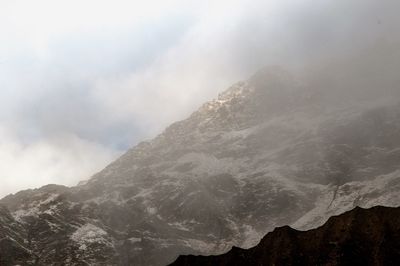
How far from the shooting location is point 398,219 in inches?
4119

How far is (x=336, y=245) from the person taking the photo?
10331 centimetres

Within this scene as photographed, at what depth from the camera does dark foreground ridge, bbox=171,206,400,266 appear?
97938mm

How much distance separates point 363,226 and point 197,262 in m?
33.2

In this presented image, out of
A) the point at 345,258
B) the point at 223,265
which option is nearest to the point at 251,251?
the point at 223,265

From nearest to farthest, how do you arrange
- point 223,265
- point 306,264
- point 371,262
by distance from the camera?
1. point 371,262
2. point 306,264
3. point 223,265

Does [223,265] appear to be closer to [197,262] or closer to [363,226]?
[197,262]

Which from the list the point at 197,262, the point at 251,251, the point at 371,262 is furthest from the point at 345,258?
the point at 197,262

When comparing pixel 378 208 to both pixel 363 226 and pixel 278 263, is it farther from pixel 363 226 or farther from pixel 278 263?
pixel 278 263

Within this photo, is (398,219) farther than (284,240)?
No

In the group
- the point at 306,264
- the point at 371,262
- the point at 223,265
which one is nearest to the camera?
the point at 371,262

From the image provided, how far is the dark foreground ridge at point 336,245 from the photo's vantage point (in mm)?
97938

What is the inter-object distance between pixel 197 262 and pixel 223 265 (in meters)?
5.89

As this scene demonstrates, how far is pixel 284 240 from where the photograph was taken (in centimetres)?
11512

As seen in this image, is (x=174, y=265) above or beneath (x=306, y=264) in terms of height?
above
